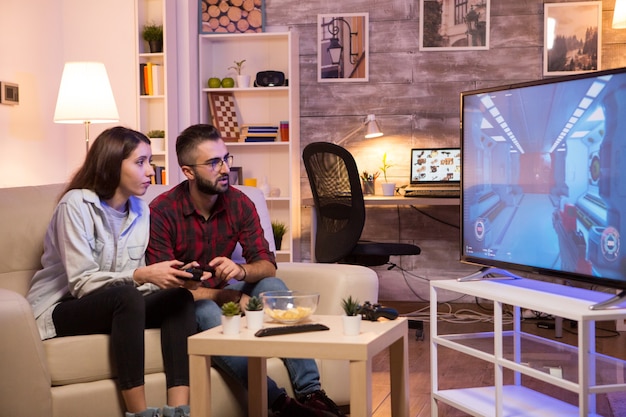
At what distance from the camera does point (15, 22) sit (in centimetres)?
535

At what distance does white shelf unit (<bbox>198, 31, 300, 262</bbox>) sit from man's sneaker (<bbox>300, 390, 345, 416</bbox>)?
3.33 meters

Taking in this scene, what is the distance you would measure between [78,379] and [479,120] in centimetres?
157

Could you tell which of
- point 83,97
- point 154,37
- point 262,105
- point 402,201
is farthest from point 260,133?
point 83,97

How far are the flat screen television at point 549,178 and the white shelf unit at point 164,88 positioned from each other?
310 centimetres

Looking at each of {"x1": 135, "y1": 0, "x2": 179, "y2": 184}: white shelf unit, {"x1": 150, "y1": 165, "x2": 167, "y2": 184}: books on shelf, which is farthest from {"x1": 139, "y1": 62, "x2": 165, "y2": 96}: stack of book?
{"x1": 150, "y1": 165, "x2": 167, "y2": 184}: books on shelf

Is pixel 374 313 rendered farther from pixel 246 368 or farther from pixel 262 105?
pixel 262 105

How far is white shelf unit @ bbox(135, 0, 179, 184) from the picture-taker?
5.91m

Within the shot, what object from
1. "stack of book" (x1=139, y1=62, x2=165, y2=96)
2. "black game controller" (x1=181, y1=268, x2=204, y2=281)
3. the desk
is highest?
"stack of book" (x1=139, y1=62, x2=165, y2=96)

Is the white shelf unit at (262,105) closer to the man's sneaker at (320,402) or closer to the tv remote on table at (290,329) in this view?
the man's sneaker at (320,402)

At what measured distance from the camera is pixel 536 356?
2746 mm

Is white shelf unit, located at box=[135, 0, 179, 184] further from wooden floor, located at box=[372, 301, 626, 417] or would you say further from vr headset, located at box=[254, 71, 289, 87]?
wooden floor, located at box=[372, 301, 626, 417]

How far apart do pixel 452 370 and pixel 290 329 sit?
1810 mm

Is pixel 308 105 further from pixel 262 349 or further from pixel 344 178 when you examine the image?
pixel 262 349

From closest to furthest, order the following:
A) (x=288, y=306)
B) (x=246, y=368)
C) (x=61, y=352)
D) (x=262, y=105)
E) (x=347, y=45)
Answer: (x=288, y=306) → (x=61, y=352) → (x=246, y=368) → (x=347, y=45) → (x=262, y=105)
